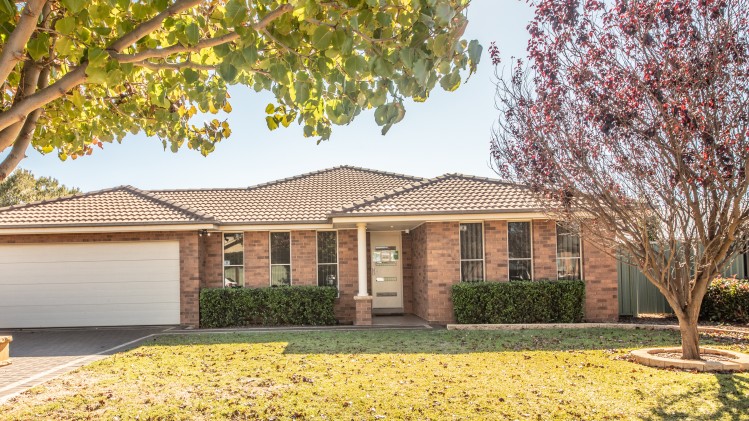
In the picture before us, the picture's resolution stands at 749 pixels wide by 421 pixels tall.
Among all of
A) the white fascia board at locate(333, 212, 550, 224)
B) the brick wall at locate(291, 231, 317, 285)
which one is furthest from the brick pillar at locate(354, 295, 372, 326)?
the white fascia board at locate(333, 212, 550, 224)

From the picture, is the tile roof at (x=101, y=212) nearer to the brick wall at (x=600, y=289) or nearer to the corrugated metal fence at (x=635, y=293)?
the brick wall at (x=600, y=289)

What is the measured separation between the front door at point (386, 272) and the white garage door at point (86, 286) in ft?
19.2

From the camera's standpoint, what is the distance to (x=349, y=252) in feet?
55.7

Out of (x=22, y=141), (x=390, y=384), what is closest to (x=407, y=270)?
(x=390, y=384)

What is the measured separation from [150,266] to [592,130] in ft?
39.8

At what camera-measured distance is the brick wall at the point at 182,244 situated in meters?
16.0

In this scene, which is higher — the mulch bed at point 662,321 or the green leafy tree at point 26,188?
the green leafy tree at point 26,188

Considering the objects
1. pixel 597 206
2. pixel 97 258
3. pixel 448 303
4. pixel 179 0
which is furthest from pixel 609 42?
pixel 97 258

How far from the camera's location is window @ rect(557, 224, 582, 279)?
15.6m

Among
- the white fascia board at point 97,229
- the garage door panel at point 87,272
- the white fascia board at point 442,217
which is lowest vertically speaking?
the garage door panel at point 87,272

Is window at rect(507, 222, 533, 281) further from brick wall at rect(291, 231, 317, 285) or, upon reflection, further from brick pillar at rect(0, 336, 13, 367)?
brick pillar at rect(0, 336, 13, 367)

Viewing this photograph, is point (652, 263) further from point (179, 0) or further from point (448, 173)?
point (448, 173)

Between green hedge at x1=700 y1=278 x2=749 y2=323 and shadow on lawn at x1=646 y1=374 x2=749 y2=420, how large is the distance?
26.4ft

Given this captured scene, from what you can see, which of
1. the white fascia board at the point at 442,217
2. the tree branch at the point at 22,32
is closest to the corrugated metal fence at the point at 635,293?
the white fascia board at the point at 442,217
